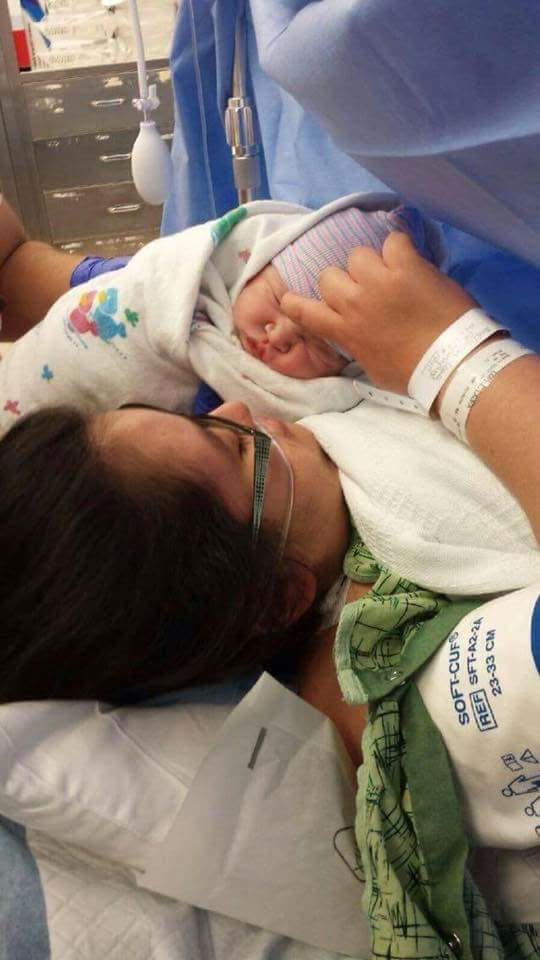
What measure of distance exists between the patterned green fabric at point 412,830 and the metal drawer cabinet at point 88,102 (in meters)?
3.48

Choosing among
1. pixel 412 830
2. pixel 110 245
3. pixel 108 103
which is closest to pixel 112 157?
pixel 108 103

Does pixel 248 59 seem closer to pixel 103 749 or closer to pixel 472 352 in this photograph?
pixel 472 352

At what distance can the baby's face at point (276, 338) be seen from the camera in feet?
3.71

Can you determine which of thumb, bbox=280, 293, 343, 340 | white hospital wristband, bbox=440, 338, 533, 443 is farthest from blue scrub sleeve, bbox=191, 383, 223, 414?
white hospital wristband, bbox=440, 338, 533, 443

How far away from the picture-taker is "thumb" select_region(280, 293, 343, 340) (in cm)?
102

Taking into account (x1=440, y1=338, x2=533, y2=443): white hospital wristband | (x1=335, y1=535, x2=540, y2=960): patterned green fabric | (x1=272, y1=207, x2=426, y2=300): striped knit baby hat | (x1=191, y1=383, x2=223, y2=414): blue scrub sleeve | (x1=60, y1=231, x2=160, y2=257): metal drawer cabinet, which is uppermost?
(x1=272, y1=207, x2=426, y2=300): striped knit baby hat

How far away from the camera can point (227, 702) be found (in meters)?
0.97

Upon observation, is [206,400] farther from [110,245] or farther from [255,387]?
[110,245]

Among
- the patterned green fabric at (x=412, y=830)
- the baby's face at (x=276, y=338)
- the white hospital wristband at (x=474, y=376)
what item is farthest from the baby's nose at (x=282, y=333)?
the patterned green fabric at (x=412, y=830)

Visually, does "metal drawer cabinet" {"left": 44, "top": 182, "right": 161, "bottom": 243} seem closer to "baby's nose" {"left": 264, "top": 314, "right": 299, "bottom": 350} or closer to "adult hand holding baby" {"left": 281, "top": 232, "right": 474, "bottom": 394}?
"baby's nose" {"left": 264, "top": 314, "right": 299, "bottom": 350}

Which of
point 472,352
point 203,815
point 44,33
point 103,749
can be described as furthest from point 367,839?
point 44,33

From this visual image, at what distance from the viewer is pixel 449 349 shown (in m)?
Answer: 0.89

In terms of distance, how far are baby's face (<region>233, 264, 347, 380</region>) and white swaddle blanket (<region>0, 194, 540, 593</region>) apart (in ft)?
0.05

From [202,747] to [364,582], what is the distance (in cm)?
26
